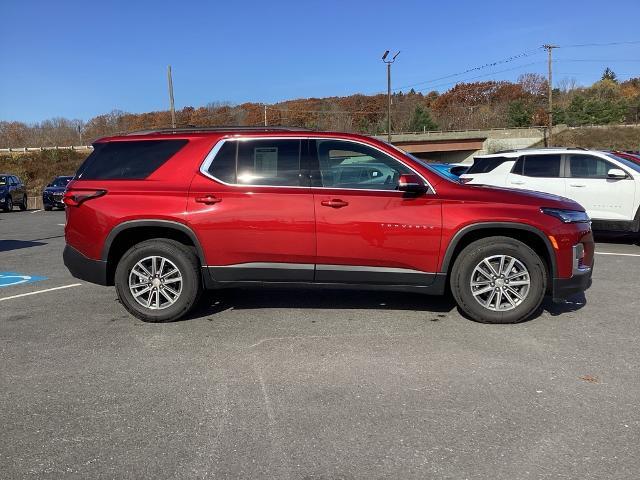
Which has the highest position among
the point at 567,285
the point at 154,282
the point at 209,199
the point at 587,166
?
the point at 587,166

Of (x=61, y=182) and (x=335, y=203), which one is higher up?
(x=61, y=182)

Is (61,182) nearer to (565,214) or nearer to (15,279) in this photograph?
(15,279)

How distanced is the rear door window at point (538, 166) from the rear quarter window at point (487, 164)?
0.34 meters

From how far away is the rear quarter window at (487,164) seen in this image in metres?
10.9

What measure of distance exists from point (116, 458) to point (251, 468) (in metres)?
0.76

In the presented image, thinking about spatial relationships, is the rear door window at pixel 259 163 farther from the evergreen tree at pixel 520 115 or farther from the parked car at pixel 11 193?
the evergreen tree at pixel 520 115

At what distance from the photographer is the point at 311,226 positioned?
5.03 metres

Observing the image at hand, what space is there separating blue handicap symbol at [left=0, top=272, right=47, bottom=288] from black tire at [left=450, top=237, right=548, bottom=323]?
5.78 metres

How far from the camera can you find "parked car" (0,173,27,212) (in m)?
23.3

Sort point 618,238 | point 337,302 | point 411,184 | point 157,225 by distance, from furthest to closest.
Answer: point 618,238 → point 337,302 → point 157,225 → point 411,184

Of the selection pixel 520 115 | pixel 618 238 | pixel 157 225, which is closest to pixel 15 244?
pixel 157 225

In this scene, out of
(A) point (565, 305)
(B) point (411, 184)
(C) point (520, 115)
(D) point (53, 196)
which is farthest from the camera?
(C) point (520, 115)

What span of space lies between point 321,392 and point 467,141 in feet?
275

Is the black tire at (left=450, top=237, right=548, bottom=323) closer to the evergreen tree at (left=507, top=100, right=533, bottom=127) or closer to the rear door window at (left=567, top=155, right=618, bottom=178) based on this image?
the rear door window at (left=567, top=155, right=618, bottom=178)
